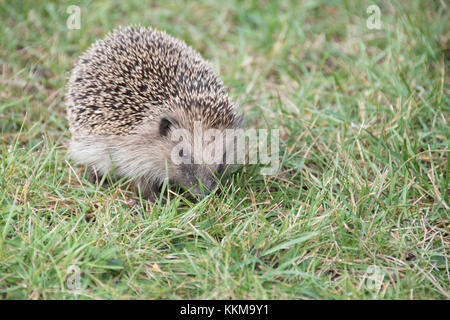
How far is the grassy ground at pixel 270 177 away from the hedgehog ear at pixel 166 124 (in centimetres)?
83

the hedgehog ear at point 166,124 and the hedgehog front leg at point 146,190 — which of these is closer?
the hedgehog ear at point 166,124

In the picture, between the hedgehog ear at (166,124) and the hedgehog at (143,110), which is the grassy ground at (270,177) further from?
the hedgehog ear at (166,124)

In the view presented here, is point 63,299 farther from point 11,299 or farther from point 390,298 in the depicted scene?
point 390,298

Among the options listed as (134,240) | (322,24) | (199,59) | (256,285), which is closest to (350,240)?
(256,285)

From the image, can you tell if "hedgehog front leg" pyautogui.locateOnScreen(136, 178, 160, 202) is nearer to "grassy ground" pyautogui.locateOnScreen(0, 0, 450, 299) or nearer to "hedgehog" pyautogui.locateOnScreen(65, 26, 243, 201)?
"hedgehog" pyautogui.locateOnScreen(65, 26, 243, 201)

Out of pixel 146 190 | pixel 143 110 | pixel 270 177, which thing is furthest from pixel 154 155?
pixel 270 177

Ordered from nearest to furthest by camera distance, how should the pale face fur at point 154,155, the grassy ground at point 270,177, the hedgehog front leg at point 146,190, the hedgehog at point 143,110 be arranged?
the grassy ground at point 270,177
the pale face fur at point 154,155
the hedgehog at point 143,110
the hedgehog front leg at point 146,190

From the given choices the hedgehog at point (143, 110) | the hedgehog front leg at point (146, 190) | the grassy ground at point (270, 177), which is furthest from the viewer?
the hedgehog front leg at point (146, 190)

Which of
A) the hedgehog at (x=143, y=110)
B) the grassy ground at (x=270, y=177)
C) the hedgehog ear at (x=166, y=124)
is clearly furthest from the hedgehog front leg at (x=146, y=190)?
the hedgehog ear at (x=166, y=124)

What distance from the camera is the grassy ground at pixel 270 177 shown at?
395 cm

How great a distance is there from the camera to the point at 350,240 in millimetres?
4355

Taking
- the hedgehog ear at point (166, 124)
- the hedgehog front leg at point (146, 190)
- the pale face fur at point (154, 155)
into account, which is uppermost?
the hedgehog ear at point (166, 124)

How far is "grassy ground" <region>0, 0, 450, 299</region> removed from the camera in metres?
3.95
